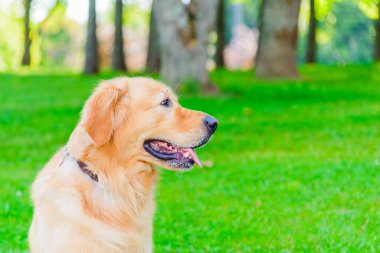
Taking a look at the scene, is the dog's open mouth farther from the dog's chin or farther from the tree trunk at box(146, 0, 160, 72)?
the tree trunk at box(146, 0, 160, 72)

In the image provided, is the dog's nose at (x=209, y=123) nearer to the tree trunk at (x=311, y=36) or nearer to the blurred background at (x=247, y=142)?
the blurred background at (x=247, y=142)

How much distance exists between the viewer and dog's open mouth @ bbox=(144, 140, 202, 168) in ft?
15.8

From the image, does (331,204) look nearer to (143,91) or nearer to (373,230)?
(373,230)

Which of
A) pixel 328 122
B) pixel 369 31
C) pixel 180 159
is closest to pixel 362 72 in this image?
pixel 328 122

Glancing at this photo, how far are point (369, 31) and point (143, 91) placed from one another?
40.7m

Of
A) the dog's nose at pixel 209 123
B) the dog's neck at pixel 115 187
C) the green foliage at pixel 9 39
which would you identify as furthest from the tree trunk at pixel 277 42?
the green foliage at pixel 9 39

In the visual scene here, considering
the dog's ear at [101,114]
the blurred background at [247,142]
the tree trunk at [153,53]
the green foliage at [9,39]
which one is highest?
the dog's ear at [101,114]

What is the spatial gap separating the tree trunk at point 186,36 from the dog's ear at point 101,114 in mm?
10318

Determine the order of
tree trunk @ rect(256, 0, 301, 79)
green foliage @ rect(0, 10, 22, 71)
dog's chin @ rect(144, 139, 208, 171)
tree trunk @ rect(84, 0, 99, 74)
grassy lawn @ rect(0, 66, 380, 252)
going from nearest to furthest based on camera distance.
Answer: dog's chin @ rect(144, 139, 208, 171), grassy lawn @ rect(0, 66, 380, 252), tree trunk @ rect(256, 0, 301, 79), tree trunk @ rect(84, 0, 99, 74), green foliage @ rect(0, 10, 22, 71)

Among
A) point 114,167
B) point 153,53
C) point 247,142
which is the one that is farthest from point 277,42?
point 114,167

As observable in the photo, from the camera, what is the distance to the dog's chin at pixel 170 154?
4816 millimetres

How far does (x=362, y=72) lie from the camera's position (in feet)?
67.1

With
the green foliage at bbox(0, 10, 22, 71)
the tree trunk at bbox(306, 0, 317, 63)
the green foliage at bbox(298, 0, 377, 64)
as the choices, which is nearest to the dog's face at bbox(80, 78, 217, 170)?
the tree trunk at bbox(306, 0, 317, 63)

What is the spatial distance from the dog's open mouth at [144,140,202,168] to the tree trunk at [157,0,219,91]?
1016cm
